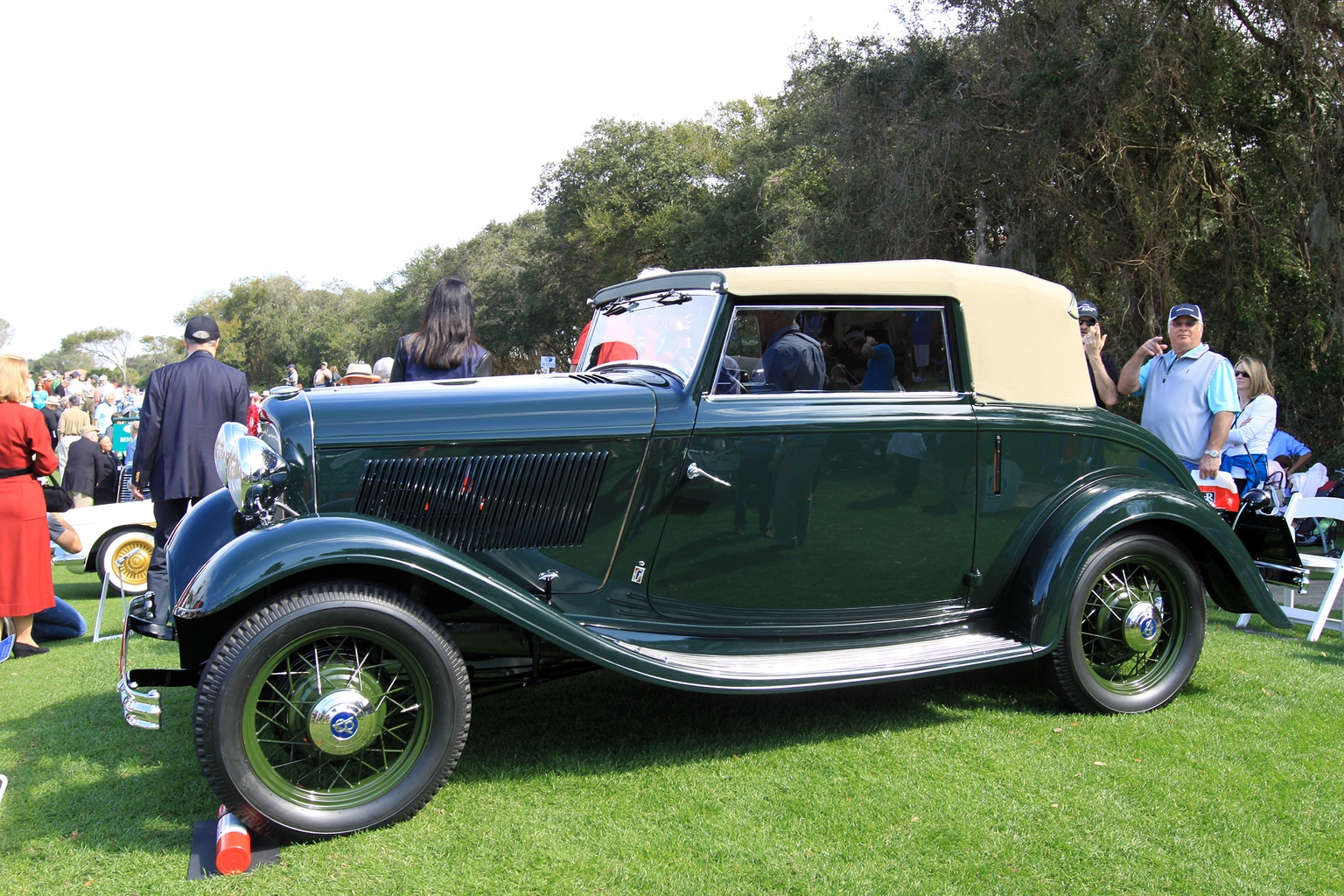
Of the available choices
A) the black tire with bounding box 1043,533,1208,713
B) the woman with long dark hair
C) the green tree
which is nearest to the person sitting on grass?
the woman with long dark hair

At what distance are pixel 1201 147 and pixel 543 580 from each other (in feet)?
40.8

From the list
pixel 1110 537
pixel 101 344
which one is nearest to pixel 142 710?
pixel 1110 537

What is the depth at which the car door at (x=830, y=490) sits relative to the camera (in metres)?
3.55

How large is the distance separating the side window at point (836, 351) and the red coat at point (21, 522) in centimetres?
449

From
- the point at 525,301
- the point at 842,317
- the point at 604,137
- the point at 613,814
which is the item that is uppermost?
the point at 604,137

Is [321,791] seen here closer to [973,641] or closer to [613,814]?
[613,814]

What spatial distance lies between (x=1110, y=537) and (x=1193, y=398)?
6.71ft

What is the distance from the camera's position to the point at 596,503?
3.50 meters

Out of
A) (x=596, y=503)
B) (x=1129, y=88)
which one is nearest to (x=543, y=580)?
(x=596, y=503)

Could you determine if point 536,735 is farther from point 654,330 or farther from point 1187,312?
point 1187,312

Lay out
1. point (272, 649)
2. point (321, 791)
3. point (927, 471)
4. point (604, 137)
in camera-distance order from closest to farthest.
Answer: point (272, 649)
point (321, 791)
point (927, 471)
point (604, 137)

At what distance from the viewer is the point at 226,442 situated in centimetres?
344

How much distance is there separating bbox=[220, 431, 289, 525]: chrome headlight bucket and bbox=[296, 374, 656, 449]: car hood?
0.62ft

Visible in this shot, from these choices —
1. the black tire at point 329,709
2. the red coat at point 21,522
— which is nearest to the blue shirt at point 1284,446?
the black tire at point 329,709
